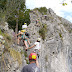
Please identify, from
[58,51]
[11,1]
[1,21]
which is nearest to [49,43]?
[58,51]

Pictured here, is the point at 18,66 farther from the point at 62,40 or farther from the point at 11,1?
the point at 62,40

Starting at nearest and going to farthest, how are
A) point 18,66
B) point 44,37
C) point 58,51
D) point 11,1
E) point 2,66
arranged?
point 2,66
point 18,66
point 11,1
point 44,37
point 58,51

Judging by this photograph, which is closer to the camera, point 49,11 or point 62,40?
point 62,40

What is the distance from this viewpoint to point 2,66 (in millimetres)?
5059

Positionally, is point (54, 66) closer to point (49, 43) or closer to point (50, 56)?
point (50, 56)

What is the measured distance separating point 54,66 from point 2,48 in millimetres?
9810

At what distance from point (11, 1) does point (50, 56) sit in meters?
7.89

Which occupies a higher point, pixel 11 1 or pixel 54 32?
pixel 11 1

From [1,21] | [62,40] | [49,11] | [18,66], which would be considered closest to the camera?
[18,66]

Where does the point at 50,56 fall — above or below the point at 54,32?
below

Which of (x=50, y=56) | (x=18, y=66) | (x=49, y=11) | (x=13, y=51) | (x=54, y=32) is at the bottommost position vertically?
(x=50, y=56)

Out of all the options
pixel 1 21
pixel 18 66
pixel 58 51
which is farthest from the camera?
pixel 58 51

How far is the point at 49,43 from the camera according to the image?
14.3m

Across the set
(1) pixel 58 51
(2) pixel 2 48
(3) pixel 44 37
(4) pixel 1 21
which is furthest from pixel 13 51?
(1) pixel 58 51
